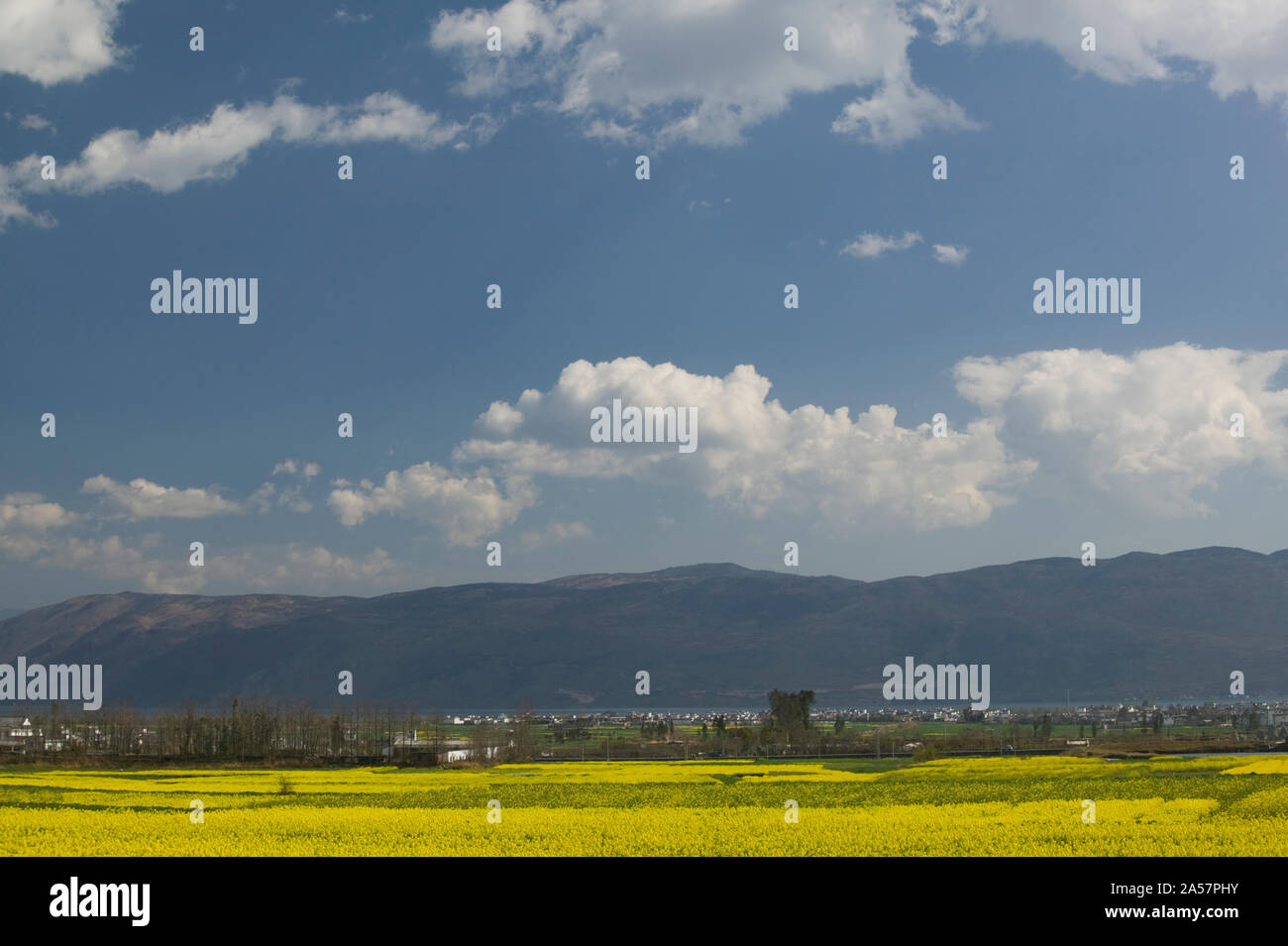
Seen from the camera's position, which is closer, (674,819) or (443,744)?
(674,819)

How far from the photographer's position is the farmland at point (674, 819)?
37594mm

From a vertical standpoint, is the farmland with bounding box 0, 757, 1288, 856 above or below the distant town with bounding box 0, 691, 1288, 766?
above

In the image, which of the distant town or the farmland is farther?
the distant town

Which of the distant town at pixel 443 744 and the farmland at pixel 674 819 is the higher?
the farmland at pixel 674 819

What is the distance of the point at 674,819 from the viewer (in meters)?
45.1

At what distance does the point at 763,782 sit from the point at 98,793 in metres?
43.6

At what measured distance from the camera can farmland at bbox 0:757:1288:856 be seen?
123 ft

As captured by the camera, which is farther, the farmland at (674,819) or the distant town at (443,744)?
the distant town at (443,744)
